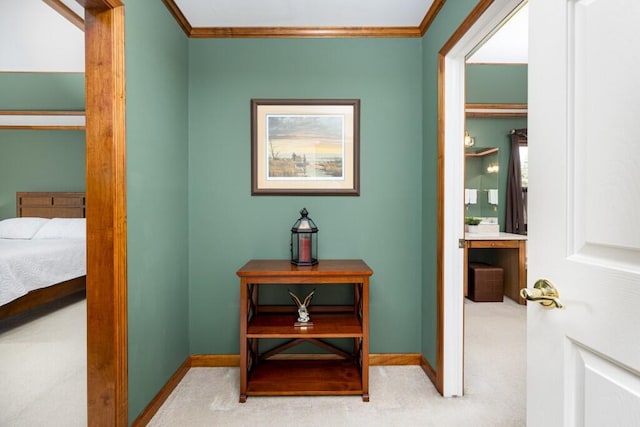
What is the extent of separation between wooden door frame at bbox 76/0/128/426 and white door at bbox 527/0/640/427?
1674 mm

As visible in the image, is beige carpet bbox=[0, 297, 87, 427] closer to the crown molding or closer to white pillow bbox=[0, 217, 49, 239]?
white pillow bbox=[0, 217, 49, 239]

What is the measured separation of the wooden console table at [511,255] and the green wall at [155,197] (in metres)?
3.15

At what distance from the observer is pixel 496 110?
4.67 m

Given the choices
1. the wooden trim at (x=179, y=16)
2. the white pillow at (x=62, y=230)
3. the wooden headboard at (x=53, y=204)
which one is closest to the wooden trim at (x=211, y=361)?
the wooden trim at (x=179, y=16)

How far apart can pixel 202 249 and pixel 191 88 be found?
1.20m

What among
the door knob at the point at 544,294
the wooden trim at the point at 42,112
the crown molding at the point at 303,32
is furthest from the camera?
the wooden trim at the point at 42,112

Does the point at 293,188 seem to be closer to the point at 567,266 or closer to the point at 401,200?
the point at 401,200

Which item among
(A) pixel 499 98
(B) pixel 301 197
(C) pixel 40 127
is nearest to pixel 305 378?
(B) pixel 301 197

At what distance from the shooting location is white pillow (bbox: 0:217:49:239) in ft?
14.3

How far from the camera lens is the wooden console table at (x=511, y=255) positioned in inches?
164

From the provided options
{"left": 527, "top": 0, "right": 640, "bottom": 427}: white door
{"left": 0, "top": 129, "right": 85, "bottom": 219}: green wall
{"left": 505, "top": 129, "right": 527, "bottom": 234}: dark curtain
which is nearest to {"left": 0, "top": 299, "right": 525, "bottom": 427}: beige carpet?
{"left": 527, "top": 0, "right": 640, "bottom": 427}: white door

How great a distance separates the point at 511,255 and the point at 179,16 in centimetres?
422

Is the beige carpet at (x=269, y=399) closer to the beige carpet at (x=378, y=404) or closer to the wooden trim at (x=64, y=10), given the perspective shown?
the beige carpet at (x=378, y=404)

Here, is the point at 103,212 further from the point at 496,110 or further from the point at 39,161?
the point at 496,110
